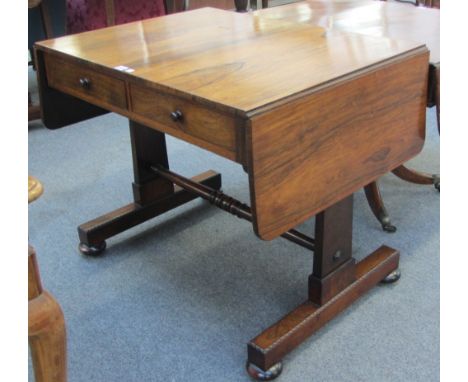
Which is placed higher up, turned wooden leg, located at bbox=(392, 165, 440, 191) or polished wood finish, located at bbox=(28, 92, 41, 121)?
polished wood finish, located at bbox=(28, 92, 41, 121)

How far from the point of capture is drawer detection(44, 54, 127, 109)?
1.40m

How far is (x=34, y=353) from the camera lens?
0.99 meters

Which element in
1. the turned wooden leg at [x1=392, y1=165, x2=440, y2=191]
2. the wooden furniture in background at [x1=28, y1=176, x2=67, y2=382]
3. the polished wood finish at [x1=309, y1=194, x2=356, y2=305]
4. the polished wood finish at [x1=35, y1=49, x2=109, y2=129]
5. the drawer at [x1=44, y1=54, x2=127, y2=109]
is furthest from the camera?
the turned wooden leg at [x1=392, y1=165, x2=440, y2=191]

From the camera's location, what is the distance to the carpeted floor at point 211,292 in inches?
58.8

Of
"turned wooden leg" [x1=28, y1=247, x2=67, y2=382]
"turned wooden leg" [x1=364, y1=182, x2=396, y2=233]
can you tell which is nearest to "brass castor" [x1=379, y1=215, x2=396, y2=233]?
"turned wooden leg" [x1=364, y1=182, x2=396, y2=233]

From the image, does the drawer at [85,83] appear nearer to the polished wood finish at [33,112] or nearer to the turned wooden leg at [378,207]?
the turned wooden leg at [378,207]

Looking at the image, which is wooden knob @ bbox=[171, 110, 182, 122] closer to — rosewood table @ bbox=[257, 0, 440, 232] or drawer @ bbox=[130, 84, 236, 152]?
drawer @ bbox=[130, 84, 236, 152]

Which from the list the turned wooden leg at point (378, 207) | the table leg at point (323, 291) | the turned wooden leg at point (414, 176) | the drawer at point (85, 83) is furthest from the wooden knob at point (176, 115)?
the turned wooden leg at point (414, 176)

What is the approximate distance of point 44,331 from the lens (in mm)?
956

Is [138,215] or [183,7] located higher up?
[183,7]

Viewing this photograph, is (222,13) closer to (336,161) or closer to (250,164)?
(336,161)

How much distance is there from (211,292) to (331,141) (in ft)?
2.31
